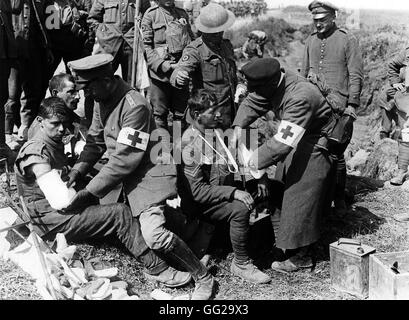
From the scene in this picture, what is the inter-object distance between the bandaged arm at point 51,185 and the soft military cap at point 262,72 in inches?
80.3

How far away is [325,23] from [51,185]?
425cm

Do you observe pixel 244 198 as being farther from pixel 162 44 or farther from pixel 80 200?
pixel 162 44

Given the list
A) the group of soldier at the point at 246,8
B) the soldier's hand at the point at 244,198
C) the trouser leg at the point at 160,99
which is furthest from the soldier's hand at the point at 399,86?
the group of soldier at the point at 246,8

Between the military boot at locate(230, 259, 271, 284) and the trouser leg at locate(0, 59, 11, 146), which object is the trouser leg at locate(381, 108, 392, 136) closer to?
the military boot at locate(230, 259, 271, 284)

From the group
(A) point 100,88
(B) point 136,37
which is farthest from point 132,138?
(B) point 136,37

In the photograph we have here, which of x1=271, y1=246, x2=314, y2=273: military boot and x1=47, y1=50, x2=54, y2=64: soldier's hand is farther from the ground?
x1=47, y1=50, x2=54, y2=64: soldier's hand

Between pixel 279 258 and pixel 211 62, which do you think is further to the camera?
pixel 211 62

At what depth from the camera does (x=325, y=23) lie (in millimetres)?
7262

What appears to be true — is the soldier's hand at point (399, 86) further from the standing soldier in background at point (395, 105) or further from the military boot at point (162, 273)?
the military boot at point (162, 273)

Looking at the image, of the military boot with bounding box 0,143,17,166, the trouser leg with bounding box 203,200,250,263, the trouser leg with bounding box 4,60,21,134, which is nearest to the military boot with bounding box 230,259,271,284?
the trouser leg with bounding box 203,200,250,263

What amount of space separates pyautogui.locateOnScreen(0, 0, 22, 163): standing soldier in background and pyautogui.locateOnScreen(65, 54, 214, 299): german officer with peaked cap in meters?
2.08

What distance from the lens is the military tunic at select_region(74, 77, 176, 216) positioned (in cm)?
498
